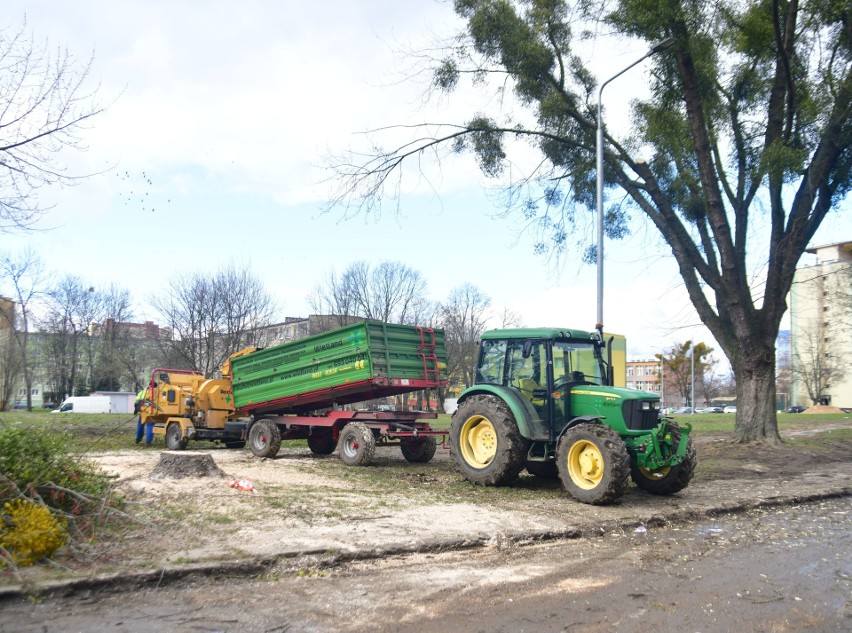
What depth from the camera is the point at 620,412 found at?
10180mm

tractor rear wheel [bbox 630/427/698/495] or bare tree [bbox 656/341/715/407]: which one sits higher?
bare tree [bbox 656/341/715/407]

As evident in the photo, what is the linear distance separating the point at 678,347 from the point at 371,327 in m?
60.9

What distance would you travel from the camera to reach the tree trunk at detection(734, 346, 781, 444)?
55.0ft

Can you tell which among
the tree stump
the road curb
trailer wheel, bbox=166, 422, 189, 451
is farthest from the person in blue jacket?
the road curb

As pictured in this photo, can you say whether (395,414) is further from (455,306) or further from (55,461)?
(455,306)

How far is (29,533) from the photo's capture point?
5.93 m

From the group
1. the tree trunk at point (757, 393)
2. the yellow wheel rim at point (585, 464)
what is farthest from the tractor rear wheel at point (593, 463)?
the tree trunk at point (757, 393)

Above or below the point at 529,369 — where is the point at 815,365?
above

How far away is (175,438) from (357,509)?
11.9 m

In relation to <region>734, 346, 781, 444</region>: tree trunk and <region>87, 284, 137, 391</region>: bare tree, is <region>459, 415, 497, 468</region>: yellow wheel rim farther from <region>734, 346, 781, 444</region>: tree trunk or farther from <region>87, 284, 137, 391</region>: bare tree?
<region>87, 284, 137, 391</region>: bare tree

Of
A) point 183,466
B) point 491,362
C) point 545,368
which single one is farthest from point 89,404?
point 545,368

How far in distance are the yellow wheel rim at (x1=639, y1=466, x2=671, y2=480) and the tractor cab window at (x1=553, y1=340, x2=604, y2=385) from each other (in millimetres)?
1481

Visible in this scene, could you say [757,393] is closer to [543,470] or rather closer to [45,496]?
[543,470]

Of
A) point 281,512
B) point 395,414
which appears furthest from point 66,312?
point 281,512
